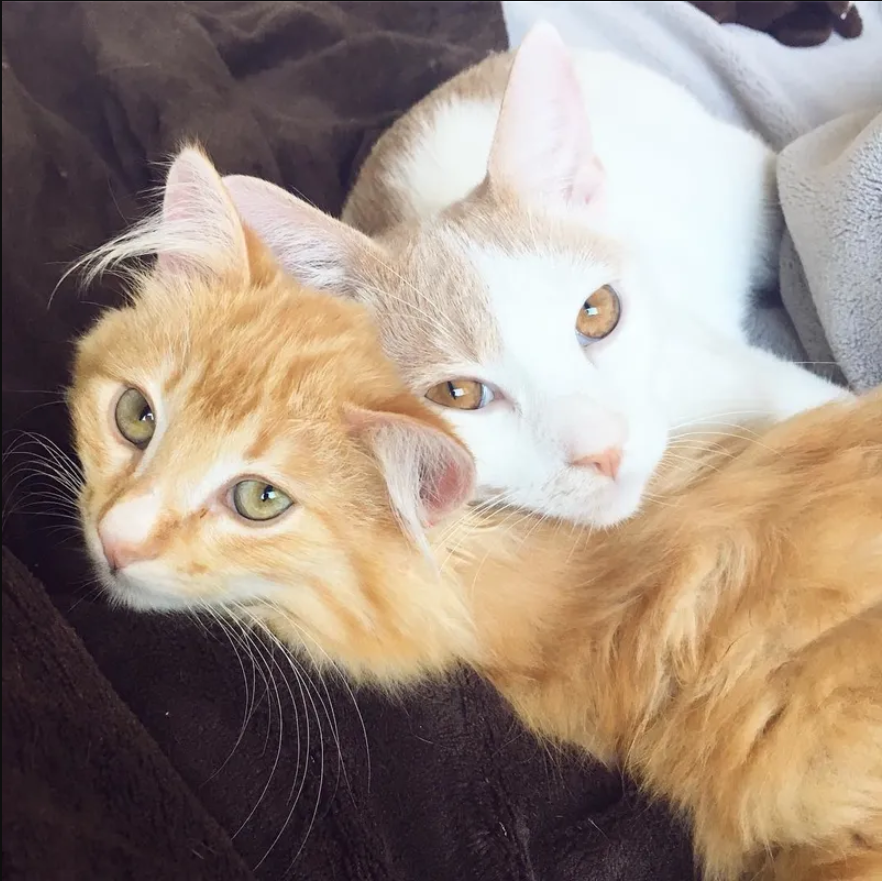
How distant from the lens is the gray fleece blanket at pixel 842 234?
110 cm

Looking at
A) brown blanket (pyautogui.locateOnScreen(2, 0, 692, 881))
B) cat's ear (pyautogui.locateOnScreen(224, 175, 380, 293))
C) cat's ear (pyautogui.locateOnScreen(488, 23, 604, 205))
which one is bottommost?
brown blanket (pyautogui.locateOnScreen(2, 0, 692, 881))

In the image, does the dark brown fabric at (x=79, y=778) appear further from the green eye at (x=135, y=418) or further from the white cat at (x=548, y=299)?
the white cat at (x=548, y=299)

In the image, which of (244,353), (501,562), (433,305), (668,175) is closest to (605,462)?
(501,562)

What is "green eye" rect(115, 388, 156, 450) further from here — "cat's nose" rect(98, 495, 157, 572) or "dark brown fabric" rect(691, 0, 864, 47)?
"dark brown fabric" rect(691, 0, 864, 47)

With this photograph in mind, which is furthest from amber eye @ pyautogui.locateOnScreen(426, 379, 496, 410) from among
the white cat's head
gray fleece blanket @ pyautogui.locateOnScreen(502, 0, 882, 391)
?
gray fleece blanket @ pyautogui.locateOnScreen(502, 0, 882, 391)

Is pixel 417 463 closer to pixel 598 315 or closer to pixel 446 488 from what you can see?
pixel 446 488

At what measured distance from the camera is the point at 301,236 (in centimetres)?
98

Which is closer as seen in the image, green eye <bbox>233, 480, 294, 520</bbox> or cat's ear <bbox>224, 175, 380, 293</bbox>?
green eye <bbox>233, 480, 294, 520</bbox>

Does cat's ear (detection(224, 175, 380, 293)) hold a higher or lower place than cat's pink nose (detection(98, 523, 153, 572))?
higher

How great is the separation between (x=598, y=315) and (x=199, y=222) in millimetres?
469

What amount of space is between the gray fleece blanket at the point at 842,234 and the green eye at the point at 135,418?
93cm

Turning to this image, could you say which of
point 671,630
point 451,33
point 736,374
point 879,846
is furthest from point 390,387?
point 451,33

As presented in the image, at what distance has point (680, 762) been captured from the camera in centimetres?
80

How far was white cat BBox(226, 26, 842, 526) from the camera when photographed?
0.88 metres
